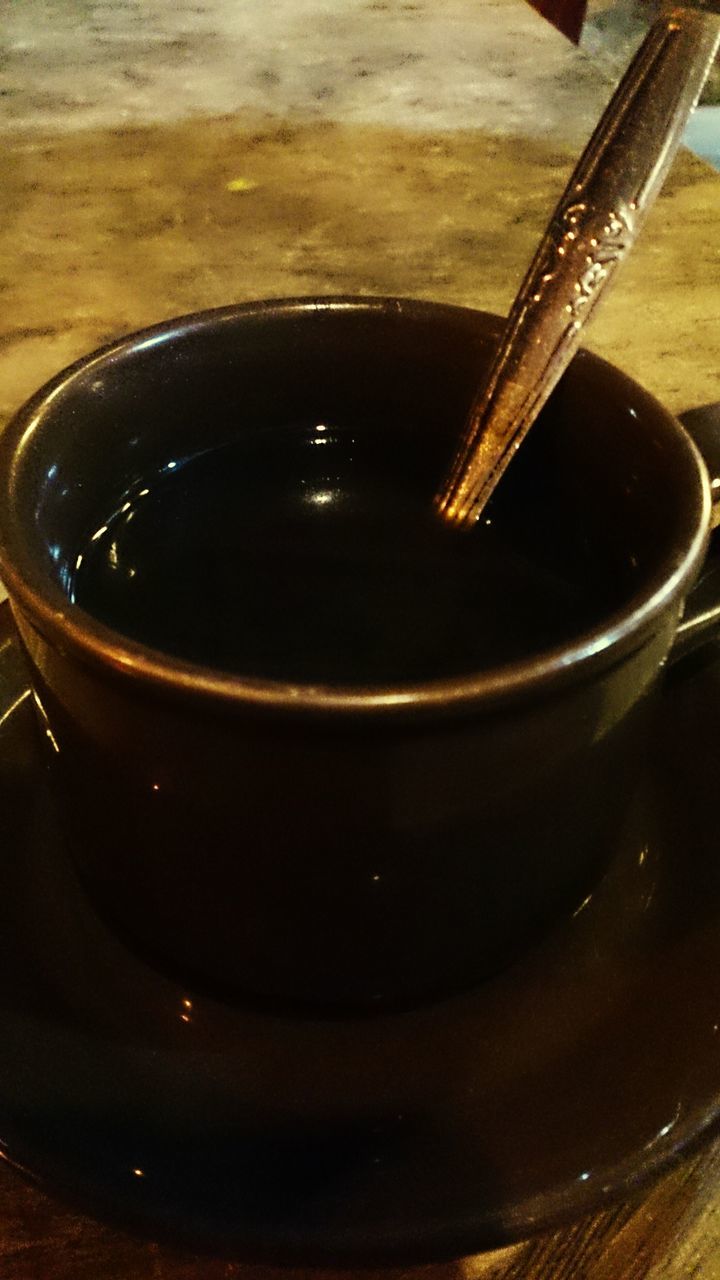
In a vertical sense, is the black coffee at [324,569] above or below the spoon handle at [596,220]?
below

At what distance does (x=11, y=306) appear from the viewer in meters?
0.89

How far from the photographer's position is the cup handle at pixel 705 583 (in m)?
0.44

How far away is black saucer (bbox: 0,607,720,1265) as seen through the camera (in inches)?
12.9

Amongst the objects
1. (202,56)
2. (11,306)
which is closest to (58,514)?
(11,306)

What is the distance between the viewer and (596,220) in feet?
1.49

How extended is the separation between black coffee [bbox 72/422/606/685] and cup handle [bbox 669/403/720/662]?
43 mm

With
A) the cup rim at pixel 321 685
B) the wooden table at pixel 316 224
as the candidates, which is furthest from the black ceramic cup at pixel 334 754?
the wooden table at pixel 316 224

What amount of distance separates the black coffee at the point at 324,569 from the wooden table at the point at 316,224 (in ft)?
0.99

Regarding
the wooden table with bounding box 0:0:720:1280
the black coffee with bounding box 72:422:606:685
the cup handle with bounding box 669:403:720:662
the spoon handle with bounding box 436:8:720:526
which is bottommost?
the wooden table with bounding box 0:0:720:1280

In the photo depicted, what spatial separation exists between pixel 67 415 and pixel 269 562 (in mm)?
123

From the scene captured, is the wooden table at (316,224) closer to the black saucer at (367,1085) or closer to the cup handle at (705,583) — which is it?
the cup handle at (705,583)

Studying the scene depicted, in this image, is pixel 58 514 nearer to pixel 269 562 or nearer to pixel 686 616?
pixel 269 562

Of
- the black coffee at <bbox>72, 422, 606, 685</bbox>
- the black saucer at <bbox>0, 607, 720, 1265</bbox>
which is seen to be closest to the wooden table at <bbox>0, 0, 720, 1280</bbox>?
the black coffee at <bbox>72, 422, 606, 685</bbox>

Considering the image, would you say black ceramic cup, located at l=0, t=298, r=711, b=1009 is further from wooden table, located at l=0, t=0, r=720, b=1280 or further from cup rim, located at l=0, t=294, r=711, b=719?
wooden table, located at l=0, t=0, r=720, b=1280
